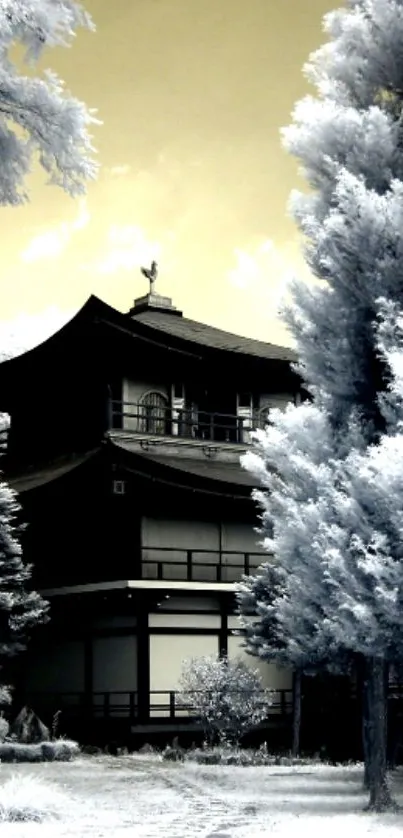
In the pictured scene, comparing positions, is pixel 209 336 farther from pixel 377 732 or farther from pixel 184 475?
pixel 377 732

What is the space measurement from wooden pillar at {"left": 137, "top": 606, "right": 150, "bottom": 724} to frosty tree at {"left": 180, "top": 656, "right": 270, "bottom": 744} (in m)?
1.86

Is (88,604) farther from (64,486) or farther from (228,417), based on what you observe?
(228,417)

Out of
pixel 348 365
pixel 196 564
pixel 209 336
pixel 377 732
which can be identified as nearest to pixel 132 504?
pixel 196 564

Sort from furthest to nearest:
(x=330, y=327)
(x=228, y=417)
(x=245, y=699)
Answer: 1. (x=228, y=417)
2. (x=245, y=699)
3. (x=330, y=327)

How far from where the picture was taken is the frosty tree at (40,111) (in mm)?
16078

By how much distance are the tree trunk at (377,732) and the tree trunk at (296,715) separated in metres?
11.4

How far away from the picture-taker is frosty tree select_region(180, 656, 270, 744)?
28312 mm

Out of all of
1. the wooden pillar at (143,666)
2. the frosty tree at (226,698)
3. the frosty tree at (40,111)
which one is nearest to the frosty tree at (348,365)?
the frosty tree at (40,111)

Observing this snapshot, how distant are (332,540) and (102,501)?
1785cm

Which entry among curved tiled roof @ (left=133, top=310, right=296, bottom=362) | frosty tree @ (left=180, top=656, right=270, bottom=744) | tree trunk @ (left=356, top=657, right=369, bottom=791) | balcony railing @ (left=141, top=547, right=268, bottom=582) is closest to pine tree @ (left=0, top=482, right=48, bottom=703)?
balcony railing @ (left=141, top=547, right=268, bottom=582)

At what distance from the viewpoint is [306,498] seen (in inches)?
695

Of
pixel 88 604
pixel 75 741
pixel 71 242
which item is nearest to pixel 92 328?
pixel 88 604

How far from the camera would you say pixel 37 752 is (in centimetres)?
2792

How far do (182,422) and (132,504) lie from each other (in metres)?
4.40
